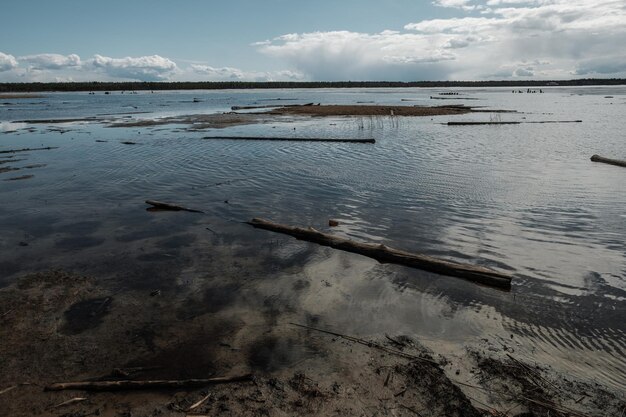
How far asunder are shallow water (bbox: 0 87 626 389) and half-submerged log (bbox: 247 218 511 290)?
231 millimetres

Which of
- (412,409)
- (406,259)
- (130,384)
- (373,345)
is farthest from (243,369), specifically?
(406,259)

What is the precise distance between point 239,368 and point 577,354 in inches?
211

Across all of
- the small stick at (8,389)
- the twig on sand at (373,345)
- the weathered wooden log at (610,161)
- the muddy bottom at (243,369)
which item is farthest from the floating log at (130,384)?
the weathered wooden log at (610,161)

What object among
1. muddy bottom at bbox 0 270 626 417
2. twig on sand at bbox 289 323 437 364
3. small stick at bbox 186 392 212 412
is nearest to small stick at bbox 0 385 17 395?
muddy bottom at bbox 0 270 626 417

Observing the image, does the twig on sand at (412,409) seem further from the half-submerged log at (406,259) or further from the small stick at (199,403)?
the half-submerged log at (406,259)

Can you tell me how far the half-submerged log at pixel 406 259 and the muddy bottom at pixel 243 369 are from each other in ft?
7.11

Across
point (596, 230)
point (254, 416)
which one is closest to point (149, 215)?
point (254, 416)

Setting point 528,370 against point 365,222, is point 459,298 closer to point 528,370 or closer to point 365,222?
point 528,370

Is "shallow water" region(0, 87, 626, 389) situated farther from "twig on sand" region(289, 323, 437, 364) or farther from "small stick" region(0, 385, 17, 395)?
"small stick" region(0, 385, 17, 395)

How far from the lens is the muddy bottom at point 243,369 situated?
5.43 meters

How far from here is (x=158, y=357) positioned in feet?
21.4

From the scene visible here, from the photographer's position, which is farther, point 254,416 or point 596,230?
point 596,230

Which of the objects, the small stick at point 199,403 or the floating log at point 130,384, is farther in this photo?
the floating log at point 130,384

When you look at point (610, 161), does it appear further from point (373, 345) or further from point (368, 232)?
point (373, 345)
